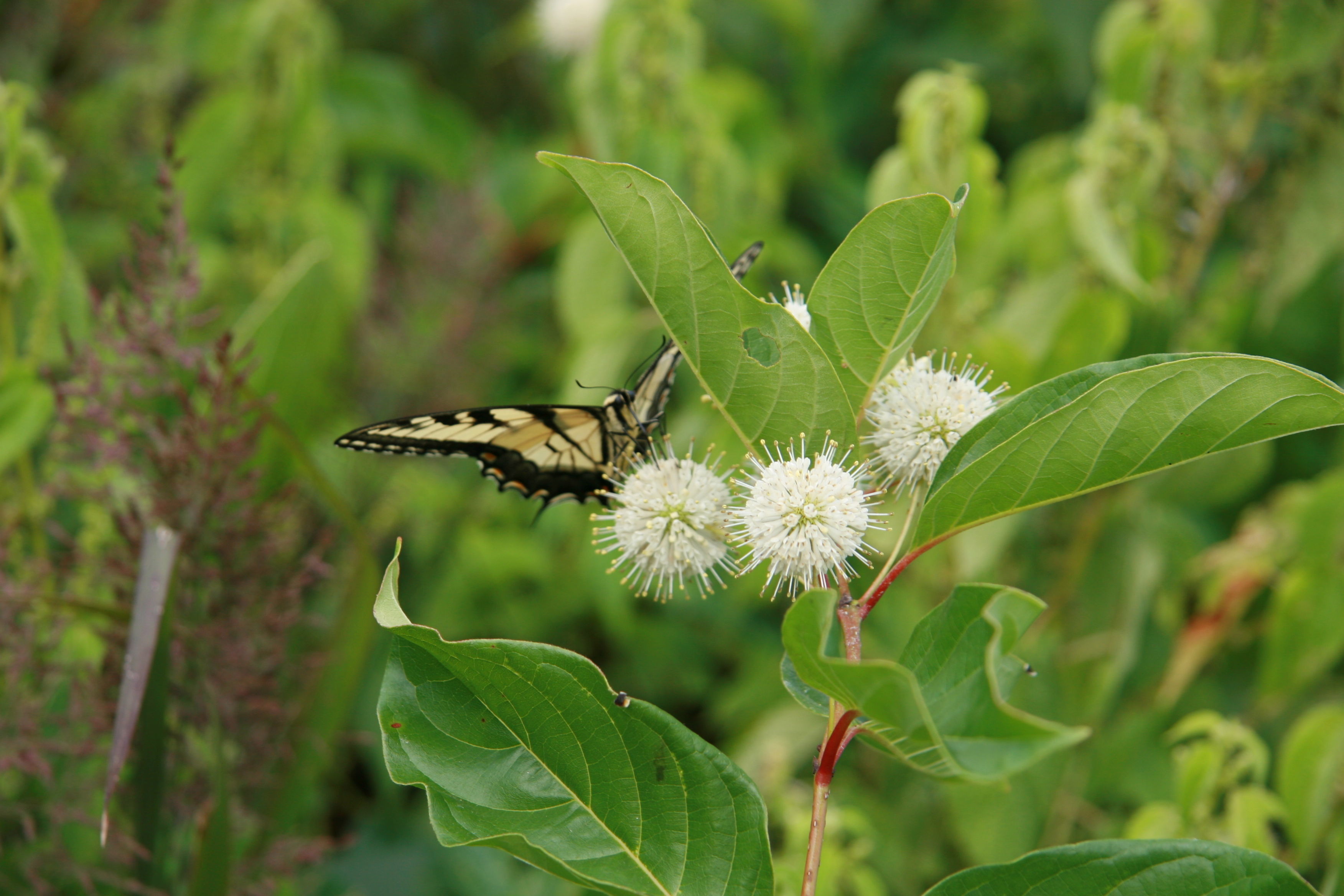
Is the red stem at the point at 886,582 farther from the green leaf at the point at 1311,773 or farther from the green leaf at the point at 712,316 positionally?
the green leaf at the point at 1311,773

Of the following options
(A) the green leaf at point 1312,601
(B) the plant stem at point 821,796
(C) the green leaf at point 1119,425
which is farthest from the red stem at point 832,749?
(A) the green leaf at point 1312,601

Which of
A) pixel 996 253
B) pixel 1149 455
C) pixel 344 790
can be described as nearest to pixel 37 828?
pixel 344 790

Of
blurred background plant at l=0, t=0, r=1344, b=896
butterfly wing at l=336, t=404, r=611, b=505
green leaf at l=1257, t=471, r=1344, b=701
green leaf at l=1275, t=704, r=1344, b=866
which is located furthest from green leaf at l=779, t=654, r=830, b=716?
green leaf at l=1257, t=471, r=1344, b=701

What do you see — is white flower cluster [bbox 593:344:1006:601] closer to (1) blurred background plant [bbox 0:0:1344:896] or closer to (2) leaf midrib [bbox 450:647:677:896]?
(2) leaf midrib [bbox 450:647:677:896]

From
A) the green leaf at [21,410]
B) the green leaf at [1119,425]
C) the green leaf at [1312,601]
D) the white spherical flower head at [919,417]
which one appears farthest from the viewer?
the green leaf at [1312,601]

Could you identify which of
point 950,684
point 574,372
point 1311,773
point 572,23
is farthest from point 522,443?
point 572,23

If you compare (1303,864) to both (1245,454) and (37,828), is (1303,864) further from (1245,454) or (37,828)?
(37,828)
